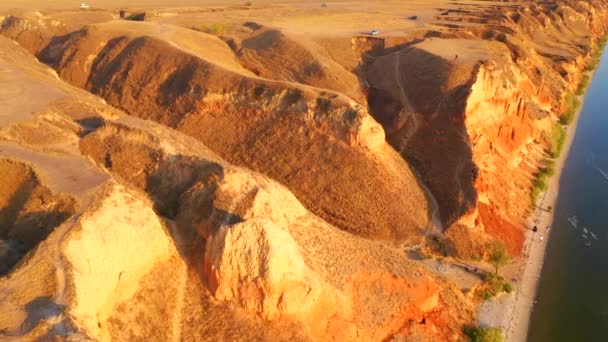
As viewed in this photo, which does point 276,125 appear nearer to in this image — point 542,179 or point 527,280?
point 527,280

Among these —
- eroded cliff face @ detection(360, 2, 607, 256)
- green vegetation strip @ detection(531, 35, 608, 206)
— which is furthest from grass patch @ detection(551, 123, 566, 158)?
eroded cliff face @ detection(360, 2, 607, 256)

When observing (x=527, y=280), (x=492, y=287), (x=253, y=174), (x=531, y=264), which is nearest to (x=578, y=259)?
(x=531, y=264)

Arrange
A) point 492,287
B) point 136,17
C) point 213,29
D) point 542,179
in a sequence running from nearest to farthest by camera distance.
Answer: point 492,287
point 542,179
point 213,29
point 136,17

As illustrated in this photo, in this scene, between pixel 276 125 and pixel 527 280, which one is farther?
pixel 276 125

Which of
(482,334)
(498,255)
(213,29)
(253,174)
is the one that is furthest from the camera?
→ (213,29)

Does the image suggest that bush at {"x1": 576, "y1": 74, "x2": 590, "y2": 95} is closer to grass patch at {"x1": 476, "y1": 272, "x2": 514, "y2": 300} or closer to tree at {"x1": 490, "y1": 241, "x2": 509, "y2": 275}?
tree at {"x1": 490, "y1": 241, "x2": 509, "y2": 275}

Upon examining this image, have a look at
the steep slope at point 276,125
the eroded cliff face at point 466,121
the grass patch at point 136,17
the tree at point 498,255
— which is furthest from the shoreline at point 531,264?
the grass patch at point 136,17

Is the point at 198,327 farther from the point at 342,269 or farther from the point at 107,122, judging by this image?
the point at 107,122

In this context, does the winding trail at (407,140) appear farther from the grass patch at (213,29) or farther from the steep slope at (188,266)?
the grass patch at (213,29)
